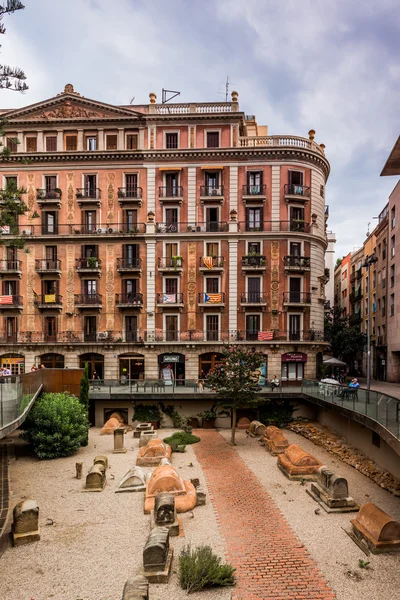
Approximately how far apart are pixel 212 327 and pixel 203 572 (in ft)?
102

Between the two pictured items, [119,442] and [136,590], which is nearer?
[136,590]

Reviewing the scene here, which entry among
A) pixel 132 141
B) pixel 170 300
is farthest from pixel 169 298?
pixel 132 141

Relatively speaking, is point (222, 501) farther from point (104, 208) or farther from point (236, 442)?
point (104, 208)

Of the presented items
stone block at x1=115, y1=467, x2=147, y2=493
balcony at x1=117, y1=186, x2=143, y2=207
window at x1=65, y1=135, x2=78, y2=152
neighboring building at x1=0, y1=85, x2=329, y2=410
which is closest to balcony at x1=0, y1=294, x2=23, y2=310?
neighboring building at x1=0, y1=85, x2=329, y2=410

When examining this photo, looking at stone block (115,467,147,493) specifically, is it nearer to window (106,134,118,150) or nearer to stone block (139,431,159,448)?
stone block (139,431,159,448)

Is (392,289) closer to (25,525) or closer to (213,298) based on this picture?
(213,298)

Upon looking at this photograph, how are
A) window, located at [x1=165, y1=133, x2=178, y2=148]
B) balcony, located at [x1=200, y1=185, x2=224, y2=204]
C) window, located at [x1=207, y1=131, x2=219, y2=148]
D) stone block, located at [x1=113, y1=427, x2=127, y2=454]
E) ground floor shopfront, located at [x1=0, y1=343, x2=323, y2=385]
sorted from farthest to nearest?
window, located at [x1=165, y1=133, x2=178, y2=148] < window, located at [x1=207, y1=131, x2=219, y2=148] < balcony, located at [x1=200, y1=185, x2=224, y2=204] < ground floor shopfront, located at [x1=0, y1=343, x2=323, y2=385] < stone block, located at [x1=113, y1=427, x2=127, y2=454]

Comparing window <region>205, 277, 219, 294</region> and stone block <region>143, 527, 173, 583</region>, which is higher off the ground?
window <region>205, 277, 219, 294</region>

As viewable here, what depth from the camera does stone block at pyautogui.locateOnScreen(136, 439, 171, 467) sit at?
24641mm

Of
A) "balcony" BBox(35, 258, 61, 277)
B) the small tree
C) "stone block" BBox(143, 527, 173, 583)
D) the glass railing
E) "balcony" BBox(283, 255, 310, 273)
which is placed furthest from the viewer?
"balcony" BBox(35, 258, 61, 277)

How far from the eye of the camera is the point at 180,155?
43812 millimetres

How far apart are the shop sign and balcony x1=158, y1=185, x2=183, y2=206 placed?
18.4 m

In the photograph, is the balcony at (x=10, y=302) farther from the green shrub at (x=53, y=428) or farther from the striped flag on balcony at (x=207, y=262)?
the green shrub at (x=53, y=428)

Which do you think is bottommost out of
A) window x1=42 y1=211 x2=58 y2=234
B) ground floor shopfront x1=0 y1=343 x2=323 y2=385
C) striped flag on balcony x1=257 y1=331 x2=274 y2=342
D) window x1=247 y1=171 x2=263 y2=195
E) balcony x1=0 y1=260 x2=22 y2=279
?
ground floor shopfront x1=0 y1=343 x2=323 y2=385
